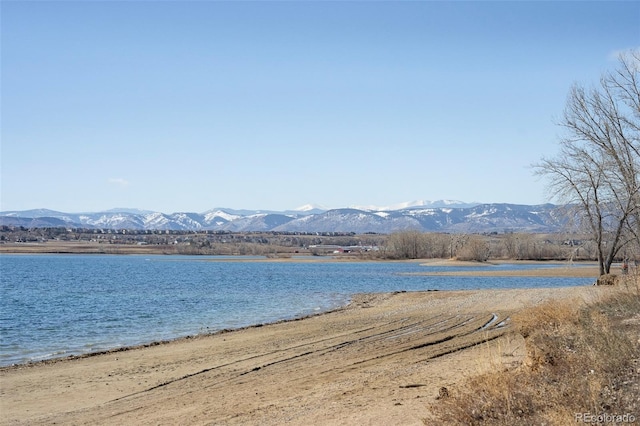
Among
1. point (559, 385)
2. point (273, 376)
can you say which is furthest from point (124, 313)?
point (559, 385)

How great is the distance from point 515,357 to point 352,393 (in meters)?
4.46

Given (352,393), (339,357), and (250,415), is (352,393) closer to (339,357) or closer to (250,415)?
(250,415)

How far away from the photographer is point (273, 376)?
53.4 feet

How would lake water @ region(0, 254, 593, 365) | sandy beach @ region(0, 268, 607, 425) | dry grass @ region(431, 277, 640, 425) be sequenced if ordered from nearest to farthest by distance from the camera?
dry grass @ region(431, 277, 640, 425), sandy beach @ region(0, 268, 607, 425), lake water @ region(0, 254, 593, 365)

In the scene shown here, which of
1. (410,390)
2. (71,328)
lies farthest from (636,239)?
(71,328)

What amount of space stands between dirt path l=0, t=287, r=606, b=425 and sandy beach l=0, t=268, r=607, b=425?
0.09 feet

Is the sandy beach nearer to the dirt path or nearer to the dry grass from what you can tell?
the dirt path

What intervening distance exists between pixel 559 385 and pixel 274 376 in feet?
27.9

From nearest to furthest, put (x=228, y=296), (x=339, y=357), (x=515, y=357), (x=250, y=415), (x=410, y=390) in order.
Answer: (x=250, y=415), (x=410, y=390), (x=515, y=357), (x=339, y=357), (x=228, y=296)

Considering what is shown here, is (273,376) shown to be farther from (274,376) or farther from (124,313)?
(124,313)

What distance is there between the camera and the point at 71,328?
29672 mm

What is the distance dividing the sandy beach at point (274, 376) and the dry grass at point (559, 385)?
0.96 m

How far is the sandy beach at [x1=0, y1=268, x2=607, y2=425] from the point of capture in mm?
12328

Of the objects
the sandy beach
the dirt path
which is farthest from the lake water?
the dirt path
